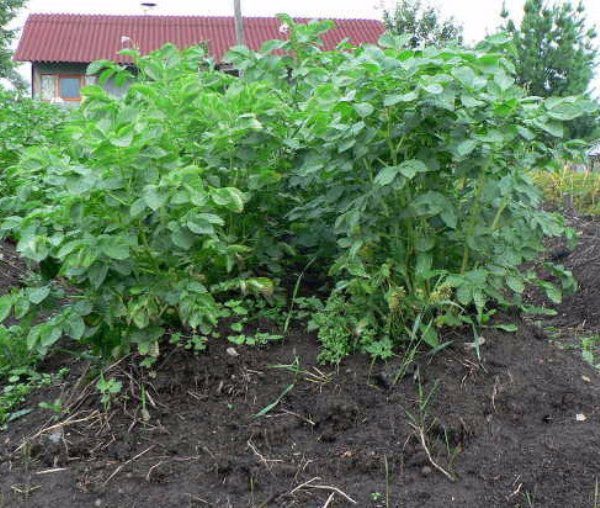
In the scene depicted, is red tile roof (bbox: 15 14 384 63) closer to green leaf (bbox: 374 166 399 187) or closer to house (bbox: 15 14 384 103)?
house (bbox: 15 14 384 103)

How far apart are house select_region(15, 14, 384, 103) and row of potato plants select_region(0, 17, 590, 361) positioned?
20.4 meters

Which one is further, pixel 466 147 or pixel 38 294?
pixel 38 294

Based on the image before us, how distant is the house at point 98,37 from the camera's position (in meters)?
23.3

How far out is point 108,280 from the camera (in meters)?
2.79

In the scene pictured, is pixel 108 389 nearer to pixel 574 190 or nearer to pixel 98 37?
pixel 574 190

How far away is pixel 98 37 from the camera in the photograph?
2414 cm

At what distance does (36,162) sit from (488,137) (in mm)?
1585

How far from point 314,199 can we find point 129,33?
22.3 metres

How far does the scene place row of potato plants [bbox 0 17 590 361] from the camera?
Result: 2.59 metres

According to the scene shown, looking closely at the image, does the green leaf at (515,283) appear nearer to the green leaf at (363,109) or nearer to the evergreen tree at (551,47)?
the green leaf at (363,109)

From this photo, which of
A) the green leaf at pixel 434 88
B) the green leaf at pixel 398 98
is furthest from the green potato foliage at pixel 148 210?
the green leaf at pixel 434 88

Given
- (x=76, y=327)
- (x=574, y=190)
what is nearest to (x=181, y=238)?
(x=76, y=327)

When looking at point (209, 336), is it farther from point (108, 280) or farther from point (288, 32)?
point (288, 32)

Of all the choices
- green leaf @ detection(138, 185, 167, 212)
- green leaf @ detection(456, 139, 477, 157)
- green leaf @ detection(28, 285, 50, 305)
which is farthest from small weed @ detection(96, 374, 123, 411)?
green leaf @ detection(456, 139, 477, 157)
